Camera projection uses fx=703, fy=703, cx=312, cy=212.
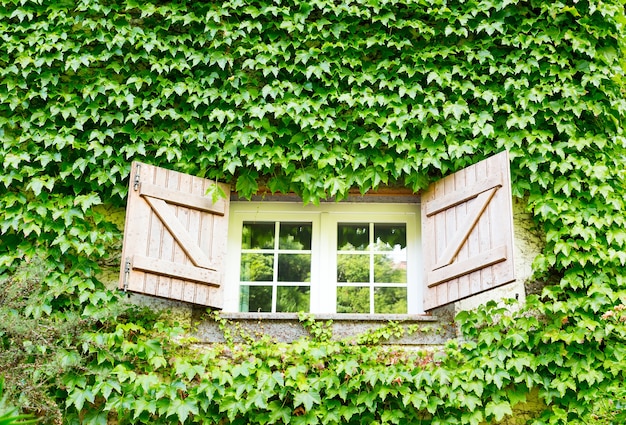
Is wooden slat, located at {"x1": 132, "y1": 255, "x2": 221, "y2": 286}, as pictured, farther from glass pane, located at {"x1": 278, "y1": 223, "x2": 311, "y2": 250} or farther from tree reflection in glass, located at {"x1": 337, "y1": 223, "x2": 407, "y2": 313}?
tree reflection in glass, located at {"x1": 337, "y1": 223, "x2": 407, "y2": 313}

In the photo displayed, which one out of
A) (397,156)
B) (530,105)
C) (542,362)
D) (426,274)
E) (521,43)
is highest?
(521,43)

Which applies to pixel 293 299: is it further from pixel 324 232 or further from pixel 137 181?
pixel 137 181

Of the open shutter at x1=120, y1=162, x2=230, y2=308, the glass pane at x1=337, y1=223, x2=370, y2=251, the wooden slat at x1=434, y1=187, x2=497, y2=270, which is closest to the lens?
the open shutter at x1=120, y1=162, x2=230, y2=308

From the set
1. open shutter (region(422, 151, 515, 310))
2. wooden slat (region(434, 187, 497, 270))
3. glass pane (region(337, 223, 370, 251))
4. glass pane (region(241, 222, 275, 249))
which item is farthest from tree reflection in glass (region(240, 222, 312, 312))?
wooden slat (region(434, 187, 497, 270))

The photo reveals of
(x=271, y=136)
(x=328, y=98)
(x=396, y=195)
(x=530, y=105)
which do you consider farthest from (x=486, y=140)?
(x=271, y=136)

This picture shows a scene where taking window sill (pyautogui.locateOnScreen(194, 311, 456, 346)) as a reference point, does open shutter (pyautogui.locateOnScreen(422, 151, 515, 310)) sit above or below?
above

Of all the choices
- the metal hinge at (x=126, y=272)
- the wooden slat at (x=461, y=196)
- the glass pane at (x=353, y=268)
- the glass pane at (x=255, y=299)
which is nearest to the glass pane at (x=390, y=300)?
the glass pane at (x=353, y=268)

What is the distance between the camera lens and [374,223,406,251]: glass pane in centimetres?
545

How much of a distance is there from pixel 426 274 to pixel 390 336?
1.69 ft

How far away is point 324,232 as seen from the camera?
541 cm

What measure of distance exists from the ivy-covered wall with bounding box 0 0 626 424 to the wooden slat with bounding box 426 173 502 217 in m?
0.19

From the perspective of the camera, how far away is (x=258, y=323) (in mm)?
5023

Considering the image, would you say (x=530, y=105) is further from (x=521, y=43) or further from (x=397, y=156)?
(x=397, y=156)

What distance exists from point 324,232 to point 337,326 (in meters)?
0.77
